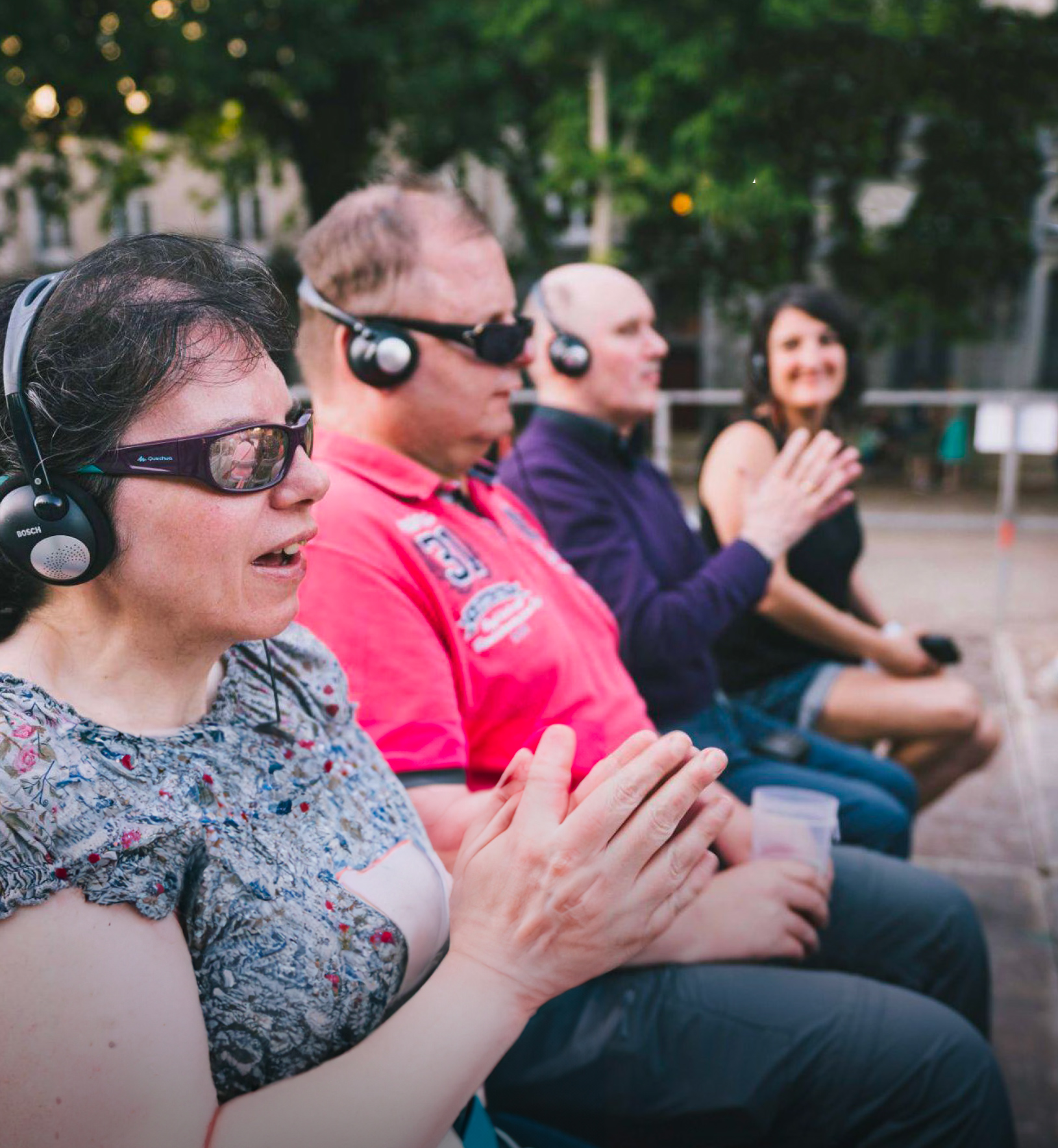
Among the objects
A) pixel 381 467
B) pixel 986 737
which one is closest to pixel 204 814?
pixel 381 467

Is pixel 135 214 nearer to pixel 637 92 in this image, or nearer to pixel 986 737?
pixel 637 92

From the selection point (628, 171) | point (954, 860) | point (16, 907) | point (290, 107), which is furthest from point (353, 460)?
point (290, 107)

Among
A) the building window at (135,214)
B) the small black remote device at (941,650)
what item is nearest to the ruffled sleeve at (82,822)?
the small black remote device at (941,650)

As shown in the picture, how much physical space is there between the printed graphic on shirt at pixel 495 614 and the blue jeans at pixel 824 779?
0.69 m

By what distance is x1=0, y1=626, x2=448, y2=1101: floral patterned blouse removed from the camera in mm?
838

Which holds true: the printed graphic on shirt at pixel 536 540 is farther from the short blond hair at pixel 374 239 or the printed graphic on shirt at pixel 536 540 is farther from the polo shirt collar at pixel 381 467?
the short blond hair at pixel 374 239

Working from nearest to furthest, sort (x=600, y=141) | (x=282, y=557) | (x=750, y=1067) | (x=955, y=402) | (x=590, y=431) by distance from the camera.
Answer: (x=282, y=557) → (x=750, y=1067) → (x=590, y=431) → (x=955, y=402) → (x=600, y=141)

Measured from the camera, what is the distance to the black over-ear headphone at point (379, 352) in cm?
166

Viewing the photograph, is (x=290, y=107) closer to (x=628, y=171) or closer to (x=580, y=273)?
(x=628, y=171)

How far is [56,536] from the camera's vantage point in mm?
902

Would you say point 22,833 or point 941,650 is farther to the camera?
point 941,650

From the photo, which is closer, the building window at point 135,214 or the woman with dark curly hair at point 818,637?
the woman with dark curly hair at point 818,637

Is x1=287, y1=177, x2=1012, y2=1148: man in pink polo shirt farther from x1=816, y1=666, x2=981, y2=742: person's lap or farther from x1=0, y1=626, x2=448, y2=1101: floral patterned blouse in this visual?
x1=816, y1=666, x2=981, y2=742: person's lap

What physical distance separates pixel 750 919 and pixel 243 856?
32.7 inches
